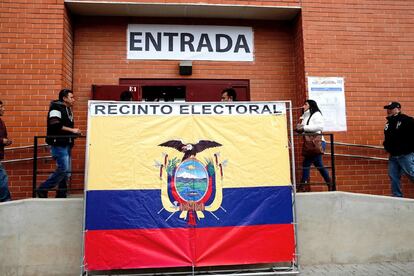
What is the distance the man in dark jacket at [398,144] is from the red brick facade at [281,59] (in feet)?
2.34

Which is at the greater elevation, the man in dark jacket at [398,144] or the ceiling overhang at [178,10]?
the ceiling overhang at [178,10]

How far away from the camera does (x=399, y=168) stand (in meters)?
5.89

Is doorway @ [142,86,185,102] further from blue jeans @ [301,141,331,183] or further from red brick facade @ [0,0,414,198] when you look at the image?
blue jeans @ [301,141,331,183]

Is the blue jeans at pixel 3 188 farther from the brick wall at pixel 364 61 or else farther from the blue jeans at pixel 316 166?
the brick wall at pixel 364 61

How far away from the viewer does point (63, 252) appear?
190 inches

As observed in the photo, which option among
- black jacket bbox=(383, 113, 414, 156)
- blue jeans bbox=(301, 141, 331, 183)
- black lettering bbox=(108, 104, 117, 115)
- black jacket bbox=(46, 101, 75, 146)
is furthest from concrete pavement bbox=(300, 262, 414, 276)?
black jacket bbox=(46, 101, 75, 146)

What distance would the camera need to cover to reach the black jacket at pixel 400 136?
5652mm

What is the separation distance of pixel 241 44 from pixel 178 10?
1360 millimetres

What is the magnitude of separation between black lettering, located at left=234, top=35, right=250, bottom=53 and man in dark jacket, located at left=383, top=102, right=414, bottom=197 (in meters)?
2.78

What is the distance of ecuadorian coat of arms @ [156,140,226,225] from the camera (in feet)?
14.9

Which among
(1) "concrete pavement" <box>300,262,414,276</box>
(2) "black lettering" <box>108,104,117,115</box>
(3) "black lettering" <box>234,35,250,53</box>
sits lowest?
(1) "concrete pavement" <box>300,262,414,276</box>

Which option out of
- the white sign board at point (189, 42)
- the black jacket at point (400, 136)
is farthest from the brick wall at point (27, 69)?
the black jacket at point (400, 136)

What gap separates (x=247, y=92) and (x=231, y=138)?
8.53ft

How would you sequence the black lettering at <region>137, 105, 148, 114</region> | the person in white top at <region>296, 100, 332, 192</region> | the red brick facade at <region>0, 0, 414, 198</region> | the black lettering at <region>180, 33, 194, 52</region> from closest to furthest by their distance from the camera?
the black lettering at <region>137, 105, 148, 114</region>
the person in white top at <region>296, 100, 332, 192</region>
the red brick facade at <region>0, 0, 414, 198</region>
the black lettering at <region>180, 33, 194, 52</region>
